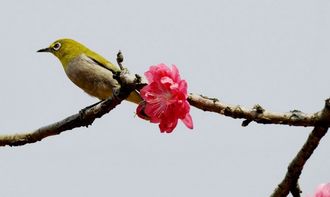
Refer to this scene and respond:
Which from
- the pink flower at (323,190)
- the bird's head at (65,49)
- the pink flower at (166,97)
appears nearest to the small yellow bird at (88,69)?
the bird's head at (65,49)

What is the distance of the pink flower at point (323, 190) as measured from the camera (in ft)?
9.68

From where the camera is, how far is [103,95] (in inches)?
323

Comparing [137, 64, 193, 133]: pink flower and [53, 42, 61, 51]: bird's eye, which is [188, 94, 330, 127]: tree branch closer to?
[137, 64, 193, 133]: pink flower

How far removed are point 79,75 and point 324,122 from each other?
19.4ft

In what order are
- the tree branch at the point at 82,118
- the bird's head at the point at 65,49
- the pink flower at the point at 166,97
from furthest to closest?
the bird's head at the point at 65,49, the tree branch at the point at 82,118, the pink flower at the point at 166,97

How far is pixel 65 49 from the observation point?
9773 millimetres

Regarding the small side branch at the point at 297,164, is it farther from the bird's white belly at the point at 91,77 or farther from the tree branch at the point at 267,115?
the bird's white belly at the point at 91,77

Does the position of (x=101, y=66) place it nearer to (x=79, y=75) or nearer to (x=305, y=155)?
(x=79, y=75)

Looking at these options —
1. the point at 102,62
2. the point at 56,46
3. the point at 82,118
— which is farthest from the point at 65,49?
the point at 82,118

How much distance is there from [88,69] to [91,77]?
0.77 ft

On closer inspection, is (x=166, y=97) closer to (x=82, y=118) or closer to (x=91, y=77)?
(x=82, y=118)

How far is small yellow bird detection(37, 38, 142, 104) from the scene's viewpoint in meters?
8.21

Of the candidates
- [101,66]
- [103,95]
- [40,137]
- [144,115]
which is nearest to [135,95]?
[103,95]

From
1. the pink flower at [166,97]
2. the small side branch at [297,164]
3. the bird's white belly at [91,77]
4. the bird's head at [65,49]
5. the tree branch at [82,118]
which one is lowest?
the tree branch at [82,118]
